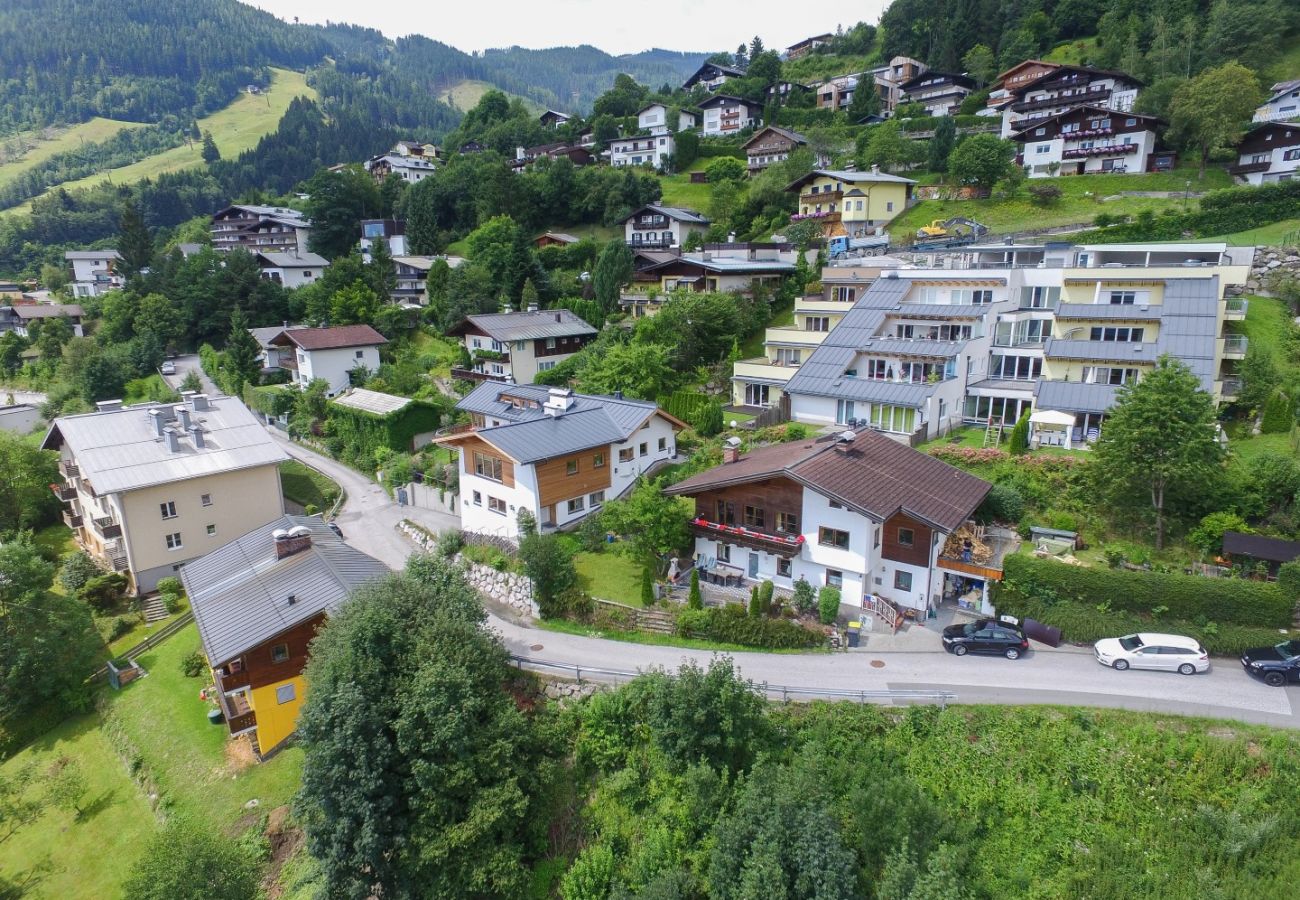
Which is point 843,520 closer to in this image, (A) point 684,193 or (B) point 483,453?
(B) point 483,453

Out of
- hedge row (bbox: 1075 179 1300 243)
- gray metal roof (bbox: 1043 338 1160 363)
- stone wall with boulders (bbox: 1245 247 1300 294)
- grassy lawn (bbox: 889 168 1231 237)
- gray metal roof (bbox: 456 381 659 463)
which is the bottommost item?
gray metal roof (bbox: 456 381 659 463)

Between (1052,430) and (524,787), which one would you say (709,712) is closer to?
(524,787)

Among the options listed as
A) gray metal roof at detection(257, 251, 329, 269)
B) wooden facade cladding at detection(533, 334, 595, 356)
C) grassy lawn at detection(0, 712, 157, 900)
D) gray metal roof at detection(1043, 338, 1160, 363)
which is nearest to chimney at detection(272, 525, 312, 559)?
grassy lawn at detection(0, 712, 157, 900)

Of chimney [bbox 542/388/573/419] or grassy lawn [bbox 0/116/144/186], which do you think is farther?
grassy lawn [bbox 0/116/144/186]

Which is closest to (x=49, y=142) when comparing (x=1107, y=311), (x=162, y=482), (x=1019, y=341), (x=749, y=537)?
(x=162, y=482)

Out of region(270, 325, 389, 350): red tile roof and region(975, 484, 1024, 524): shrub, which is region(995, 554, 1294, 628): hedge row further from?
region(270, 325, 389, 350): red tile roof

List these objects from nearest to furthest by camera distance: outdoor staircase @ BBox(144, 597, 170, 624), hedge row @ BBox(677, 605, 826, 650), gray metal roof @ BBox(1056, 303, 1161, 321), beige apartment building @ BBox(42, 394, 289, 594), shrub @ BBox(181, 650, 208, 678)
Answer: hedge row @ BBox(677, 605, 826, 650)
shrub @ BBox(181, 650, 208, 678)
outdoor staircase @ BBox(144, 597, 170, 624)
beige apartment building @ BBox(42, 394, 289, 594)
gray metal roof @ BBox(1056, 303, 1161, 321)

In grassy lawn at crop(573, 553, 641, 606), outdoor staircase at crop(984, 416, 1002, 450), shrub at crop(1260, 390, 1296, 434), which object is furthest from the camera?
outdoor staircase at crop(984, 416, 1002, 450)
